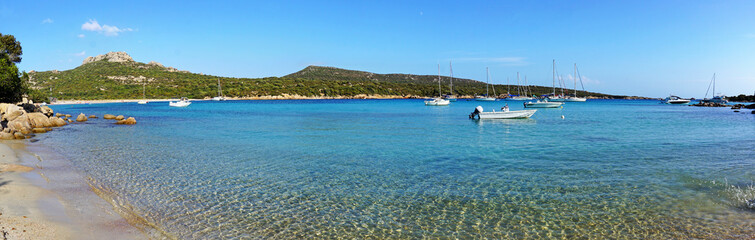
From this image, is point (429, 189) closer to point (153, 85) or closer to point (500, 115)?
point (500, 115)

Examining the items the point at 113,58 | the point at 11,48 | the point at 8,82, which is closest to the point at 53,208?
the point at 8,82

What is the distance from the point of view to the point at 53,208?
9.11 m

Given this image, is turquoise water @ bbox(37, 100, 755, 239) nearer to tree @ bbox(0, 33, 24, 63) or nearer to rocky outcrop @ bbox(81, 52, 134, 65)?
tree @ bbox(0, 33, 24, 63)

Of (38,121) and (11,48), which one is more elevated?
(11,48)

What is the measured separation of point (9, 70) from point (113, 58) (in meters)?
158

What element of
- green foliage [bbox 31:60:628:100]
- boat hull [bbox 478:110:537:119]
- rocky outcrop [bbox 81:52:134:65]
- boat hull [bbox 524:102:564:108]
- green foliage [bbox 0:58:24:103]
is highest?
rocky outcrop [bbox 81:52:134:65]

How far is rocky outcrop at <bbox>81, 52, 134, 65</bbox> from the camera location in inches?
7121

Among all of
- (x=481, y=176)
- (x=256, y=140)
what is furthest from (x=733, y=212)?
(x=256, y=140)

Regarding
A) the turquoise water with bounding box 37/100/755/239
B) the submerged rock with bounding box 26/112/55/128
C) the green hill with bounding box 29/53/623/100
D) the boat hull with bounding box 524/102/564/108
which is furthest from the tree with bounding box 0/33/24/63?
the boat hull with bounding box 524/102/564/108

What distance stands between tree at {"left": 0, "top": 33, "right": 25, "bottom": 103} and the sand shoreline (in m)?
41.2

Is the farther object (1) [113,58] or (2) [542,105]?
(1) [113,58]

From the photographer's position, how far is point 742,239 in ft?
25.1

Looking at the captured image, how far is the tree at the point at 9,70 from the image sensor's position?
44219mm

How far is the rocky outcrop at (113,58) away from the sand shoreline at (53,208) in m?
197
